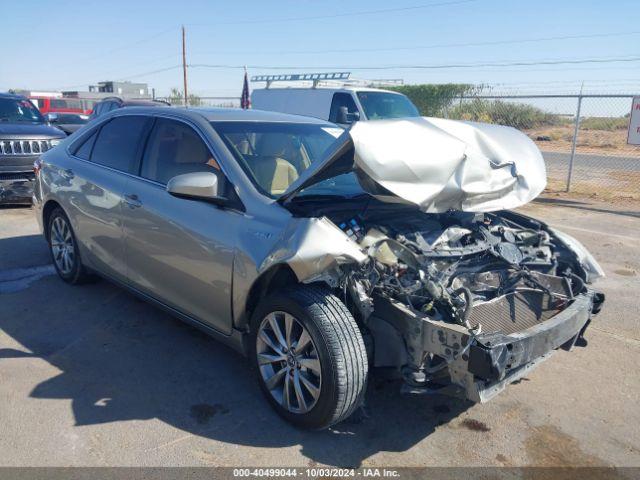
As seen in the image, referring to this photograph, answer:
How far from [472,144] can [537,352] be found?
1.53m

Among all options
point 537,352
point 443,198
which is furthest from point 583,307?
point 443,198

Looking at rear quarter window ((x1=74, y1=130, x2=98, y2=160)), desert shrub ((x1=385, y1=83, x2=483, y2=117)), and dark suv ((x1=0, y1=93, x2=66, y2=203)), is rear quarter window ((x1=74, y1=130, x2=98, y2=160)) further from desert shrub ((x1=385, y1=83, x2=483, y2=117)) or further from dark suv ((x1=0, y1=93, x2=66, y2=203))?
desert shrub ((x1=385, y1=83, x2=483, y2=117))

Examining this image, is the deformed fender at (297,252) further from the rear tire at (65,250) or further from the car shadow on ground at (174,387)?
the rear tire at (65,250)

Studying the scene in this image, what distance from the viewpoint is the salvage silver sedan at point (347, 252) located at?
3.09 meters

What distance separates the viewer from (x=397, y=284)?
3.16 m

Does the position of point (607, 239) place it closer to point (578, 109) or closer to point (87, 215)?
point (578, 109)

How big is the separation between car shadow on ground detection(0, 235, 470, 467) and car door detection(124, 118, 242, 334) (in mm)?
406

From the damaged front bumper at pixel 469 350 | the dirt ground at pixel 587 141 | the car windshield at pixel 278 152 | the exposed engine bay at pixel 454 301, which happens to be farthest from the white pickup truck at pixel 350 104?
the dirt ground at pixel 587 141

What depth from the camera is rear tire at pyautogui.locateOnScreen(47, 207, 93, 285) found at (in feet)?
17.7

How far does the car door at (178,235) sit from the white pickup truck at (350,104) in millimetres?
7602

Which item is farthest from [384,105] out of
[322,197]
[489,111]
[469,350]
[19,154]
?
[469,350]

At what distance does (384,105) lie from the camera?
40.2 ft

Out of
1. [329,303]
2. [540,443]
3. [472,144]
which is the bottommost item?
[540,443]

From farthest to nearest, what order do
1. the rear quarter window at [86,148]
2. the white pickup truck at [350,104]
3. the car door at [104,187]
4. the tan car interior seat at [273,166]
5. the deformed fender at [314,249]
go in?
the white pickup truck at [350,104] < the rear quarter window at [86,148] < the car door at [104,187] < the tan car interior seat at [273,166] < the deformed fender at [314,249]
